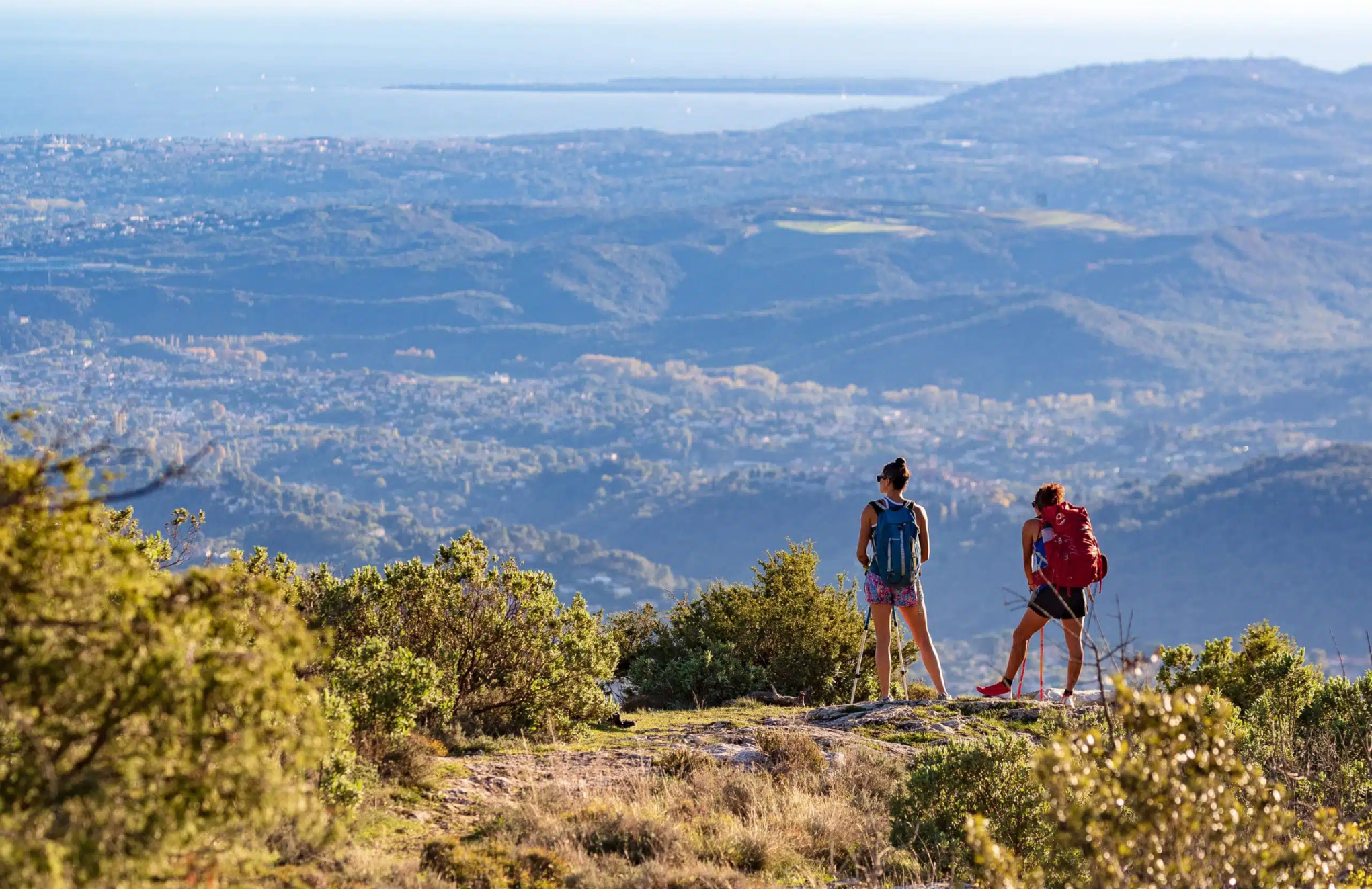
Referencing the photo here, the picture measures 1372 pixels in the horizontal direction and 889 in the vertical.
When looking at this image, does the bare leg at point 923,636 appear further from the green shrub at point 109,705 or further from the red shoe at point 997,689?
the green shrub at point 109,705

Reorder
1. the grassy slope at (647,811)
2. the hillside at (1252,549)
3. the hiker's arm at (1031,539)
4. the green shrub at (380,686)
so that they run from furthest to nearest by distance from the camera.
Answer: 1. the hillside at (1252,549)
2. the hiker's arm at (1031,539)
3. the green shrub at (380,686)
4. the grassy slope at (647,811)

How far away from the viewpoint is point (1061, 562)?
26.7 feet

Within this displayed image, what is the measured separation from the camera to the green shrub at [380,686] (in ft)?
19.6

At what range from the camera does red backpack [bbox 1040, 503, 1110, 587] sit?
8.09 m

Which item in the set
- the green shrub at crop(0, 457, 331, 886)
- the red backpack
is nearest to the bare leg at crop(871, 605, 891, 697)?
the red backpack

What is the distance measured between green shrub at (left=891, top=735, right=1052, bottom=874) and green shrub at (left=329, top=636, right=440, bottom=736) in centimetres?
221

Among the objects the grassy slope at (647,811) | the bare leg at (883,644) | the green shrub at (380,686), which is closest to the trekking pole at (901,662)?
the bare leg at (883,644)

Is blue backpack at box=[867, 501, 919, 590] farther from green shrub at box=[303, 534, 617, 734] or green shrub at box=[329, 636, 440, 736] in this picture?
green shrub at box=[329, 636, 440, 736]

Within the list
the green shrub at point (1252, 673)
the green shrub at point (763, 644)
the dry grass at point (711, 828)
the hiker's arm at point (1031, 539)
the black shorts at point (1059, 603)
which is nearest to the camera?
the dry grass at point (711, 828)

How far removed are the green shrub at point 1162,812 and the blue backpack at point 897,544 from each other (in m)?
3.85

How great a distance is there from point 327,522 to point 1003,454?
9144 cm

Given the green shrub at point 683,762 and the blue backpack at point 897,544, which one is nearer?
the green shrub at point 683,762

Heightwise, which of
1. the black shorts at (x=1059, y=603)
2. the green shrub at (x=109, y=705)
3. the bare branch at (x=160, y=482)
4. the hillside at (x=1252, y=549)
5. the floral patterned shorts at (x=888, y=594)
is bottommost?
the hillside at (x=1252, y=549)

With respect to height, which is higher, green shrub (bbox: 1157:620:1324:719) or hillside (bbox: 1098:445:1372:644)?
green shrub (bbox: 1157:620:1324:719)
